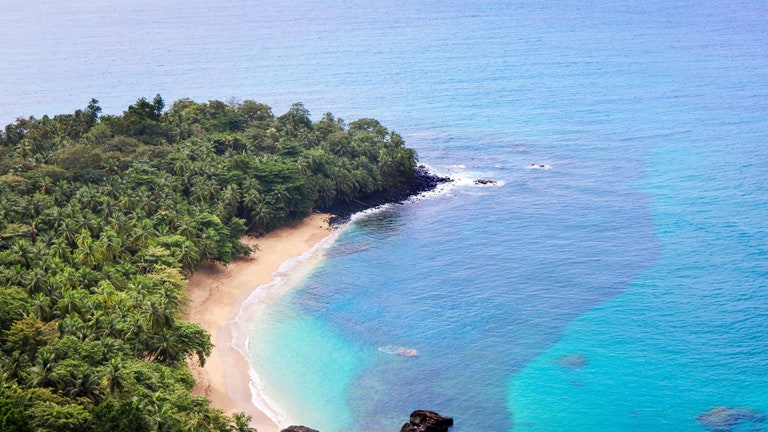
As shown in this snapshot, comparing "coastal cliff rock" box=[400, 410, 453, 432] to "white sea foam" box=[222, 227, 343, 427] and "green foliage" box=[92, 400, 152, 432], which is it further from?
"green foliage" box=[92, 400, 152, 432]

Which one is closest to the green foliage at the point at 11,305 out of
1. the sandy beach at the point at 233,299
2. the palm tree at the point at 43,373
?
the palm tree at the point at 43,373

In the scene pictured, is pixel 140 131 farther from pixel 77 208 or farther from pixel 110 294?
pixel 110 294

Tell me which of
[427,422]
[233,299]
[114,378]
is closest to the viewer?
[114,378]

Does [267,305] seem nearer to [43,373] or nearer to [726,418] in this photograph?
[43,373]

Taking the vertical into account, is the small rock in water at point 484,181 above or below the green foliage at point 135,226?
below

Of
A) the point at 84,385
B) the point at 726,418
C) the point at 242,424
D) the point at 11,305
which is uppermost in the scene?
the point at 11,305

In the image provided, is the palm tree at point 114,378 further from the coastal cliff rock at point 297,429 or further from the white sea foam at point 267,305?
the white sea foam at point 267,305

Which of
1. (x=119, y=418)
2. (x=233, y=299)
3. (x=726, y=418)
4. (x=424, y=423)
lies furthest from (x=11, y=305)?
(x=726, y=418)

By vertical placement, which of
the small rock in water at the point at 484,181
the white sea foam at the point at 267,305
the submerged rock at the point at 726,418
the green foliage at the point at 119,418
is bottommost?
the submerged rock at the point at 726,418
